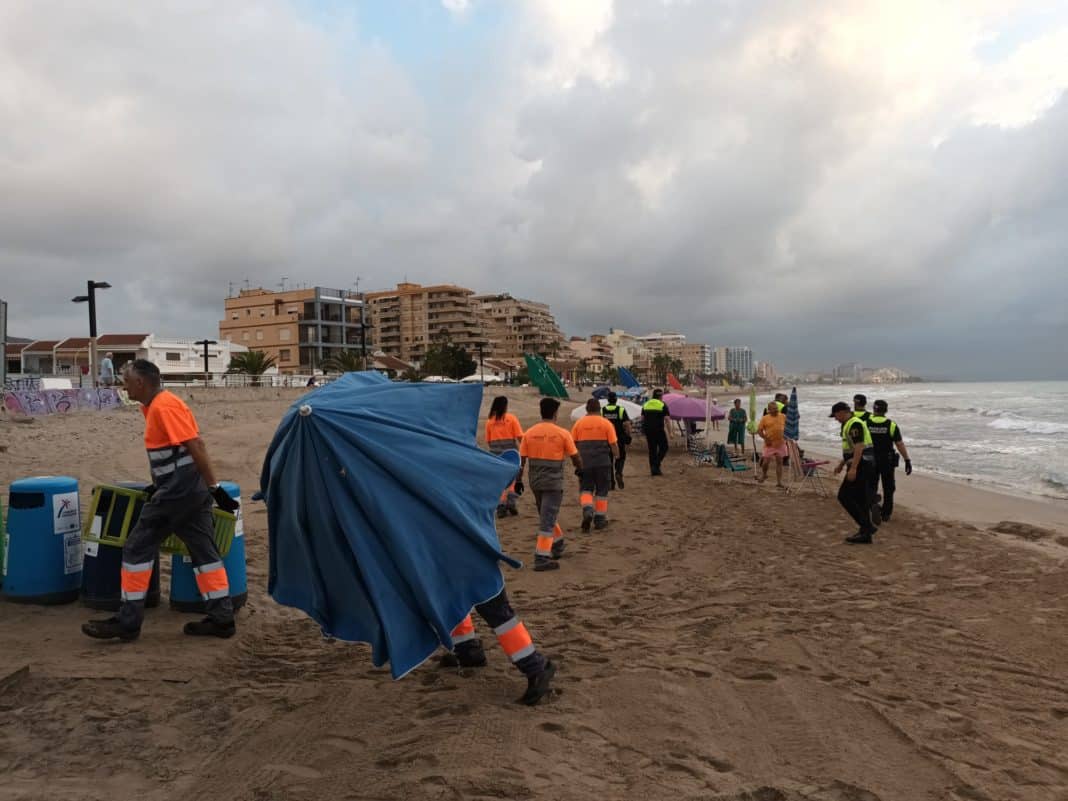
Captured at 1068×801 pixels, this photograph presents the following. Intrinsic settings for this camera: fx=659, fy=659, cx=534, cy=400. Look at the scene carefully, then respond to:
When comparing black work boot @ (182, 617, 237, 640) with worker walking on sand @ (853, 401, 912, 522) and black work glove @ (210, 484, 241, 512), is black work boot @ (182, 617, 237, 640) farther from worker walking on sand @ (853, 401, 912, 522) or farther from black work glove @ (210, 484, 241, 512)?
worker walking on sand @ (853, 401, 912, 522)

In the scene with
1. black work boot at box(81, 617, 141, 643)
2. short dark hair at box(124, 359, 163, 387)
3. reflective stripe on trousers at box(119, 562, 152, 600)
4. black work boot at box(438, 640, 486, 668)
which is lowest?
black work boot at box(438, 640, 486, 668)

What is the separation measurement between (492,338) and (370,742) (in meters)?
117

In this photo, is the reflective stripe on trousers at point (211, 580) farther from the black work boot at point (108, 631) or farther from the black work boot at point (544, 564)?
the black work boot at point (544, 564)

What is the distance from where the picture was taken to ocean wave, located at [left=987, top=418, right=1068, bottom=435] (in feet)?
97.7

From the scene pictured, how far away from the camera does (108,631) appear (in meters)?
3.93

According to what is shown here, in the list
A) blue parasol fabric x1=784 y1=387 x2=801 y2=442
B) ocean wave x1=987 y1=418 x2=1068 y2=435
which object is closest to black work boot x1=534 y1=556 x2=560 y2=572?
blue parasol fabric x1=784 y1=387 x2=801 y2=442

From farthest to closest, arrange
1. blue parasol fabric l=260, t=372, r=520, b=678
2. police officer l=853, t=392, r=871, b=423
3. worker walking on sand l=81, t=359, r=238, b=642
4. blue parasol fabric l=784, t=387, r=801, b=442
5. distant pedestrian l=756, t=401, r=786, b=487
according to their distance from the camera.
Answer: blue parasol fabric l=784, t=387, r=801, b=442 → distant pedestrian l=756, t=401, r=786, b=487 → police officer l=853, t=392, r=871, b=423 → worker walking on sand l=81, t=359, r=238, b=642 → blue parasol fabric l=260, t=372, r=520, b=678

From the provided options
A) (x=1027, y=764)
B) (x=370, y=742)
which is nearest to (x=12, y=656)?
(x=370, y=742)

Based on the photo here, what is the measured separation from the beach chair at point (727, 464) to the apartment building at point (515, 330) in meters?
103

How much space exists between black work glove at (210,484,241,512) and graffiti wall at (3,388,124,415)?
19.5m

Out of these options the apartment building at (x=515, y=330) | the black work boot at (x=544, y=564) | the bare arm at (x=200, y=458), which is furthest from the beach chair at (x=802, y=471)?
the apartment building at (x=515, y=330)

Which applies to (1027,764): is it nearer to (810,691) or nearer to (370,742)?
(810,691)

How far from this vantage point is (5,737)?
2.99 m

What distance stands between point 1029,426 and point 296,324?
72.0m
